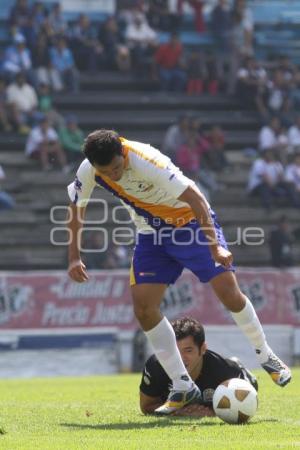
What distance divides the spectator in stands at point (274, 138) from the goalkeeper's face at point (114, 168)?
52.1 feet

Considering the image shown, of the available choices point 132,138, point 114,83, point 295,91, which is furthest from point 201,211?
point 295,91

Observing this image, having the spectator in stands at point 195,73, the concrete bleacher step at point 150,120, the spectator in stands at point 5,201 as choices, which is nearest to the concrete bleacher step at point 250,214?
the concrete bleacher step at point 150,120

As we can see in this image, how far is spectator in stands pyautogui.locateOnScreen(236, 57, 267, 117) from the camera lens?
84.9 feet

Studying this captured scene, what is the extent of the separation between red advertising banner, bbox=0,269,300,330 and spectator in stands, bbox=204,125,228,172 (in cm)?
568

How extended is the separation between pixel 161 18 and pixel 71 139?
554 cm

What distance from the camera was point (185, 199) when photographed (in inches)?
330

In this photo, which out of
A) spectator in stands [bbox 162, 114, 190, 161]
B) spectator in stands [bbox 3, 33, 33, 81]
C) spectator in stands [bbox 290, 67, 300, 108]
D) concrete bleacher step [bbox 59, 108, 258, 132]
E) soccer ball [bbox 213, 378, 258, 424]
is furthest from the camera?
spectator in stands [bbox 290, 67, 300, 108]

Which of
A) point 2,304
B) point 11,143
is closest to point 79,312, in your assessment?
point 2,304

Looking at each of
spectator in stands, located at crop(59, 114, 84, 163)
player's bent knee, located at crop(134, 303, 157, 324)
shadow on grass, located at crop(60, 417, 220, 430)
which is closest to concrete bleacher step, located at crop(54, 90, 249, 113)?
spectator in stands, located at crop(59, 114, 84, 163)

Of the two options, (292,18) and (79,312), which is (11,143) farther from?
(292,18)

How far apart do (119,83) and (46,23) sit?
2.31 metres

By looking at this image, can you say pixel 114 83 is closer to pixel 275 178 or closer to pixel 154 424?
pixel 275 178

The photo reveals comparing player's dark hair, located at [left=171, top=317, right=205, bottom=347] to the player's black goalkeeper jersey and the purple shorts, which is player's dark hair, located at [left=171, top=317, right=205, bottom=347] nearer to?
the player's black goalkeeper jersey

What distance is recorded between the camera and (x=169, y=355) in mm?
8727
